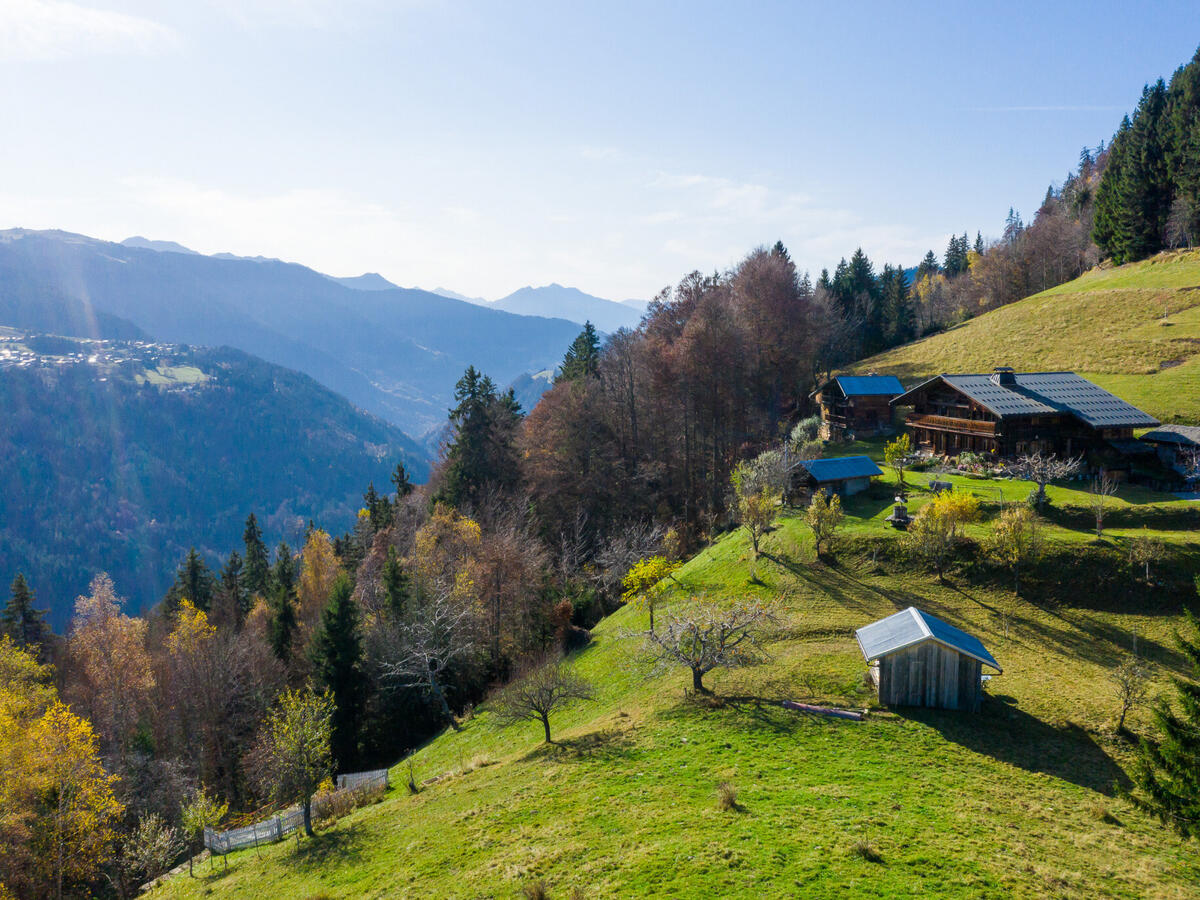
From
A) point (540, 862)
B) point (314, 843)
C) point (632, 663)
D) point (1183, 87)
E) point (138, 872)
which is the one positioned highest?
point (1183, 87)

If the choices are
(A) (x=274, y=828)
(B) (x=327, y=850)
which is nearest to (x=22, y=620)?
(A) (x=274, y=828)

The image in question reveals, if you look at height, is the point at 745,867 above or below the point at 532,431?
below

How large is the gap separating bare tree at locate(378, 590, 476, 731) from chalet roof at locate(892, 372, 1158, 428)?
45.1 m

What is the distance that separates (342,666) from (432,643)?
5807 mm

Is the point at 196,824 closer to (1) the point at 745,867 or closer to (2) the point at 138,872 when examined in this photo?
(2) the point at 138,872

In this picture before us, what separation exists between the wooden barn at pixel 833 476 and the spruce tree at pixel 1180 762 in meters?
33.5

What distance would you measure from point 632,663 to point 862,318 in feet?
287

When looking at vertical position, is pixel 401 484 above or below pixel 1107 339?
below

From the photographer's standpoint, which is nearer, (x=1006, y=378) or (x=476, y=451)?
(x=1006, y=378)

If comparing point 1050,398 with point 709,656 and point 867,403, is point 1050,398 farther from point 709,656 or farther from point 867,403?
point 709,656

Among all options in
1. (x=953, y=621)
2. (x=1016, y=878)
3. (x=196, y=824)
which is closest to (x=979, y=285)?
(x=953, y=621)

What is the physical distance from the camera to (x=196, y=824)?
1110 inches

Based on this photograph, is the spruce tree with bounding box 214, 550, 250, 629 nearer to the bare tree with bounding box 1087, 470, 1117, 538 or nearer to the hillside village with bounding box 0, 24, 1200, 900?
the hillside village with bounding box 0, 24, 1200, 900

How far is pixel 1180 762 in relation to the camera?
14.7 m
